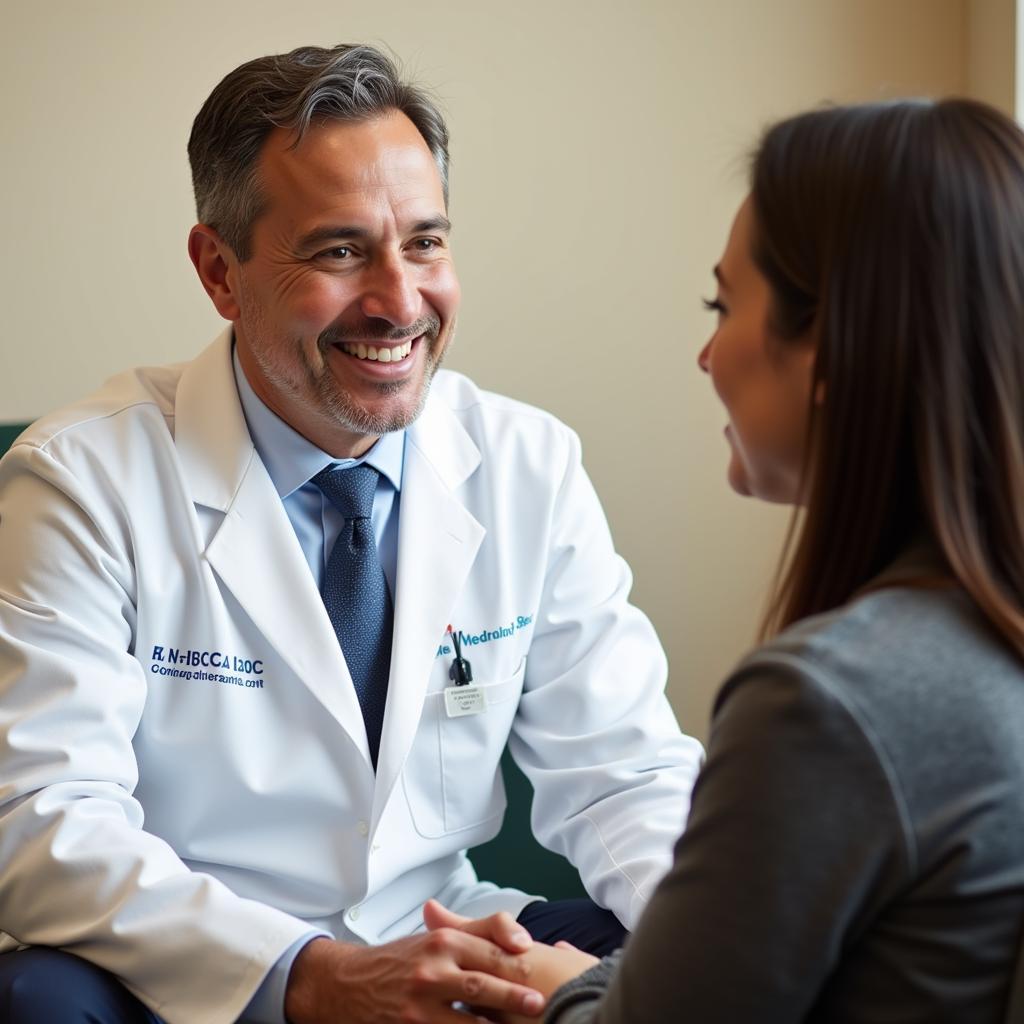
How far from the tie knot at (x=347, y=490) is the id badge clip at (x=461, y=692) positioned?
0.19m

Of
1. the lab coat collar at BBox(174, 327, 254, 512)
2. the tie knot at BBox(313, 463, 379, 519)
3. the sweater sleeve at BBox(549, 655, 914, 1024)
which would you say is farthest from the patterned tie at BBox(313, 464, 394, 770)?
the sweater sleeve at BBox(549, 655, 914, 1024)

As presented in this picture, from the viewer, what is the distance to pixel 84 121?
213cm

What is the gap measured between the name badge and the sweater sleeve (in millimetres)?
848

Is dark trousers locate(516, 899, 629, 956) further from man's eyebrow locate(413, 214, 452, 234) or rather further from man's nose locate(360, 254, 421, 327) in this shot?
man's eyebrow locate(413, 214, 452, 234)

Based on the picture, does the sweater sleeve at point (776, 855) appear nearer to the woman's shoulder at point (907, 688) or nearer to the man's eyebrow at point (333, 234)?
the woman's shoulder at point (907, 688)

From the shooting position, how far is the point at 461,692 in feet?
5.46

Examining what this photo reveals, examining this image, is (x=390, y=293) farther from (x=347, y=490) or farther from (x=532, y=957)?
(x=532, y=957)

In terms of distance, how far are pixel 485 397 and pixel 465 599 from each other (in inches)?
13.1

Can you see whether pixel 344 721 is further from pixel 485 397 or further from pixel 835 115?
pixel 835 115

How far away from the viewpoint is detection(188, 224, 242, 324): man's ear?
1.74 metres

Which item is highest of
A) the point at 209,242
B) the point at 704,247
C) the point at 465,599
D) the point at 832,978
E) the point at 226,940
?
the point at 209,242

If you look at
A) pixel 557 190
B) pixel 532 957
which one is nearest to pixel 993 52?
pixel 557 190

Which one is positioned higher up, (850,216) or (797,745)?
(850,216)

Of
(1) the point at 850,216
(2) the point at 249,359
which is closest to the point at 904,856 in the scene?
(1) the point at 850,216
